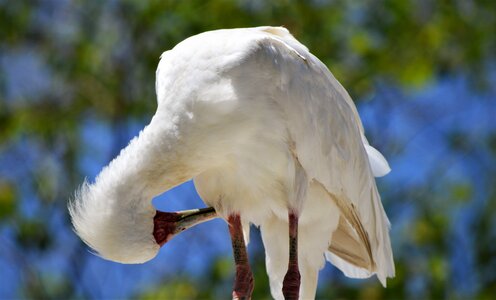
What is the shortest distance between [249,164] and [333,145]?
48 centimetres

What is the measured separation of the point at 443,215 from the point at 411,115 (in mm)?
1662

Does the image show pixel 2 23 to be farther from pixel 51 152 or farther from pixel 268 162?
pixel 268 162

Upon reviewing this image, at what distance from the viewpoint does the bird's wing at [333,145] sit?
477 centimetres

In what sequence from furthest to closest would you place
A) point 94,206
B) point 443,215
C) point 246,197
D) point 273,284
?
point 443,215 < point 273,284 < point 246,197 < point 94,206

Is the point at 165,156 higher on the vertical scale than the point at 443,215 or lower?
higher

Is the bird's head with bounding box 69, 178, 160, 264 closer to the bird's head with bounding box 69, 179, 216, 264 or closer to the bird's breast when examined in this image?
the bird's head with bounding box 69, 179, 216, 264

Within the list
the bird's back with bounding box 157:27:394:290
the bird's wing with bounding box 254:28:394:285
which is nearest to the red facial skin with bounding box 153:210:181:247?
the bird's back with bounding box 157:27:394:290

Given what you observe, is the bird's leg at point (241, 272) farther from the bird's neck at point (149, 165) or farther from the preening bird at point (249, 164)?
the bird's neck at point (149, 165)

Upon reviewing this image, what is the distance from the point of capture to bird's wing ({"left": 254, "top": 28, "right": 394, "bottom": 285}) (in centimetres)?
477

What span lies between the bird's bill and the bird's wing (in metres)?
0.58

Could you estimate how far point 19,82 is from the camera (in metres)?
13.8

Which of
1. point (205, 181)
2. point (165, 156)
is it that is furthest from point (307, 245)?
point (165, 156)

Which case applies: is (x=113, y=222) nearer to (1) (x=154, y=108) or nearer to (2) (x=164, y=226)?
(2) (x=164, y=226)

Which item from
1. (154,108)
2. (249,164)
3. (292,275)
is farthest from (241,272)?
(154,108)
